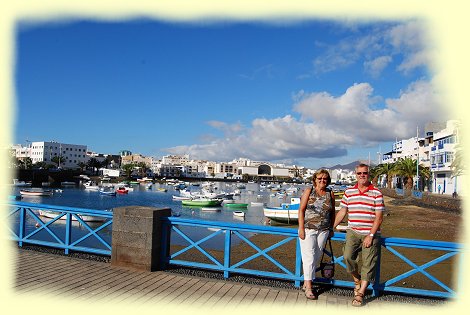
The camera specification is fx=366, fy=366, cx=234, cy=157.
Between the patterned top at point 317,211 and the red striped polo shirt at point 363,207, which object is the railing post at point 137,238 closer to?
the patterned top at point 317,211

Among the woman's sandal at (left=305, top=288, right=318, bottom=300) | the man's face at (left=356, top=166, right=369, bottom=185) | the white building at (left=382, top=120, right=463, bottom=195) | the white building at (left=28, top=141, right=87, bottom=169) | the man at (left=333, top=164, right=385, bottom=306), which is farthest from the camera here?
the white building at (left=28, top=141, right=87, bottom=169)

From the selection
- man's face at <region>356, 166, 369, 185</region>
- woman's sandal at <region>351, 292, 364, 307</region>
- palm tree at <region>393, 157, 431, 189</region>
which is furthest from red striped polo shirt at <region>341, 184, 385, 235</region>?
palm tree at <region>393, 157, 431, 189</region>

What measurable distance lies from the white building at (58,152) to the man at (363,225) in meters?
159

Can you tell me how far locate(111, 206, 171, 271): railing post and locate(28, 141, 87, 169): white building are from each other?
155 m

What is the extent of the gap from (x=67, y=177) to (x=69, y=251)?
376ft

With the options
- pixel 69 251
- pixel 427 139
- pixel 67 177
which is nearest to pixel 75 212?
pixel 69 251

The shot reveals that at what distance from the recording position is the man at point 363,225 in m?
5.95

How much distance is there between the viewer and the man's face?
19.9 ft

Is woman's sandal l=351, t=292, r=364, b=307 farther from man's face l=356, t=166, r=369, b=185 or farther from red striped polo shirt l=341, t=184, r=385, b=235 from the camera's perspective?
man's face l=356, t=166, r=369, b=185

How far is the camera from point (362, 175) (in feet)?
20.0

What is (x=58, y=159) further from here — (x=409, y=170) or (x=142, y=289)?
(x=142, y=289)

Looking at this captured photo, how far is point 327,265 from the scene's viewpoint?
6496 mm

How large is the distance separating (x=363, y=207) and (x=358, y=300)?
1593 millimetres

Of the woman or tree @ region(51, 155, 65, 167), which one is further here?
tree @ region(51, 155, 65, 167)
